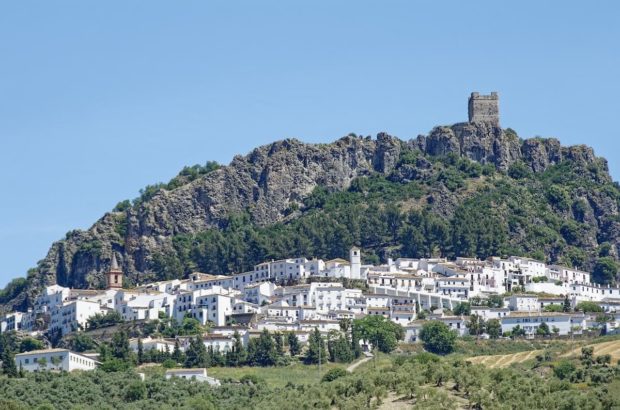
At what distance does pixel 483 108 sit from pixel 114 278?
49054 millimetres

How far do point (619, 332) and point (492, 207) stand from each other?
33.0m

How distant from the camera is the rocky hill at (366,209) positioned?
156 meters

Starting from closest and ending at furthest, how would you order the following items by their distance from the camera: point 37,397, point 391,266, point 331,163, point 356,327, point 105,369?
point 37,397
point 105,369
point 356,327
point 391,266
point 331,163

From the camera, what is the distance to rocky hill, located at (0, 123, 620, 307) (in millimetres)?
156375

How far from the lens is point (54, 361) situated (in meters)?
118

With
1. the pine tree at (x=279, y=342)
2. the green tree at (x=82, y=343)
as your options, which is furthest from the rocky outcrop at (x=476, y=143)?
the green tree at (x=82, y=343)

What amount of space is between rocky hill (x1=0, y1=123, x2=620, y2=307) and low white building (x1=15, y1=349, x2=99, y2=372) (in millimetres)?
34570

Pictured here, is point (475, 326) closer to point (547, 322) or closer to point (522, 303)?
point (547, 322)

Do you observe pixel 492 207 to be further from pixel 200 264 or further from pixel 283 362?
pixel 283 362

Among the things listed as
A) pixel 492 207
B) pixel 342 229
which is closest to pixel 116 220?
pixel 342 229

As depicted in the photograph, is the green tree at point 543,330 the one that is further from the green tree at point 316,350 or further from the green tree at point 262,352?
the green tree at point 262,352

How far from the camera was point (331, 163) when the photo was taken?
173 metres

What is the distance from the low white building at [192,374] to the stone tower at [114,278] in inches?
A: 1530

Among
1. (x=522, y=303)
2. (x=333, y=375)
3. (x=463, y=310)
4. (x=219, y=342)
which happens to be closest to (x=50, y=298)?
(x=219, y=342)
